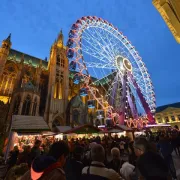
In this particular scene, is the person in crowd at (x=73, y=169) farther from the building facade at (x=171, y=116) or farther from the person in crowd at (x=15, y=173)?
the building facade at (x=171, y=116)

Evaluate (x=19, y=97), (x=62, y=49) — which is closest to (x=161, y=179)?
(x=19, y=97)

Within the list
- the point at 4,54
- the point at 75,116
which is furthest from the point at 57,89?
the point at 4,54

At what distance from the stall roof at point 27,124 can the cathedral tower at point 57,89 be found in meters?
19.5

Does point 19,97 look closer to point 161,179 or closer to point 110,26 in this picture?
point 110,26

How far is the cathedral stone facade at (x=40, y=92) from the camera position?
89.8 feet

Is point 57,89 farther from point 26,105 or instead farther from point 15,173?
point 15,173

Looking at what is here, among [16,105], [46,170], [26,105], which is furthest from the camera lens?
[26,105]

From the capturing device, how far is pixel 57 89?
33.8 metres

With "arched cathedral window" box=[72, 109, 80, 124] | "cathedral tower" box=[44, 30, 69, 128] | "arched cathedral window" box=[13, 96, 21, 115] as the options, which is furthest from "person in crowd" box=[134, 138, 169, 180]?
"arched cathedral window" box=[72, 109, 80, 124]

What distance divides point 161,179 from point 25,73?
36.3m

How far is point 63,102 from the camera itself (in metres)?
32.6

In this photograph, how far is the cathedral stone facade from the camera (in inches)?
1078

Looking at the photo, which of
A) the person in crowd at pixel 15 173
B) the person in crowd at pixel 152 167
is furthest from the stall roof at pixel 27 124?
the person in crowd at pixel 152 167

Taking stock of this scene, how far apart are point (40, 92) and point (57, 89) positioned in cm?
422
